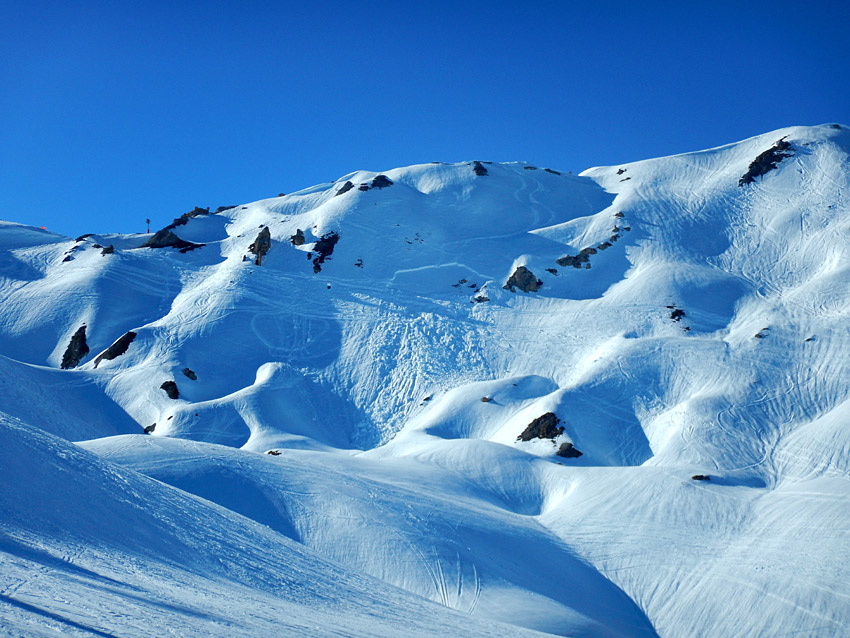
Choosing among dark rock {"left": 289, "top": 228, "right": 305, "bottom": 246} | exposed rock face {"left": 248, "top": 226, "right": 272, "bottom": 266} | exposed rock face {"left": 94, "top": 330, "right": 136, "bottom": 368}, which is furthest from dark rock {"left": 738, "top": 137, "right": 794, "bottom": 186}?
exposed rock face {"left": 94, "top": 330, "right": 136, "bottom": 368}

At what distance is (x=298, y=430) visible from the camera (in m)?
35.3

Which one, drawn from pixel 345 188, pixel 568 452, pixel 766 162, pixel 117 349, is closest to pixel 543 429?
pixel 568 452

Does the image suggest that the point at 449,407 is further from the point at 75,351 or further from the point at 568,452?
the point at 75,351

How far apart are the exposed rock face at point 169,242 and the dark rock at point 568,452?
136 ft

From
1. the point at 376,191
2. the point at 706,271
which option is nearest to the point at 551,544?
the point at 706,271

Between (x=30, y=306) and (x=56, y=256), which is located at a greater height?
(x=56, y=256)

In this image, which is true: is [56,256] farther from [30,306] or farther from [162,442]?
[162,442]

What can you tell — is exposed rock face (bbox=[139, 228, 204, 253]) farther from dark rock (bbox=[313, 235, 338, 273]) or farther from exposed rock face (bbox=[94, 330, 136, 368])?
exposed rock face (bbox=[94, 330, 136, 368])

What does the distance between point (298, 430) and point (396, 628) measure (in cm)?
2559

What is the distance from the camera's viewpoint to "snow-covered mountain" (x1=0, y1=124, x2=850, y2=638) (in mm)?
12047

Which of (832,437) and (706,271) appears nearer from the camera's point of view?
(832,437)

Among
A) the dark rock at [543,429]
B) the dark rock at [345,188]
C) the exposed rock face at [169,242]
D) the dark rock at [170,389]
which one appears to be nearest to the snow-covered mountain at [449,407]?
the dark rock at [543,429]

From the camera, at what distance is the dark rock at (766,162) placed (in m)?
55.6

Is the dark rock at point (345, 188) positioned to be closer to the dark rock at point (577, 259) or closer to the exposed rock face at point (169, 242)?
the exposed rock face at point (169, 242)
